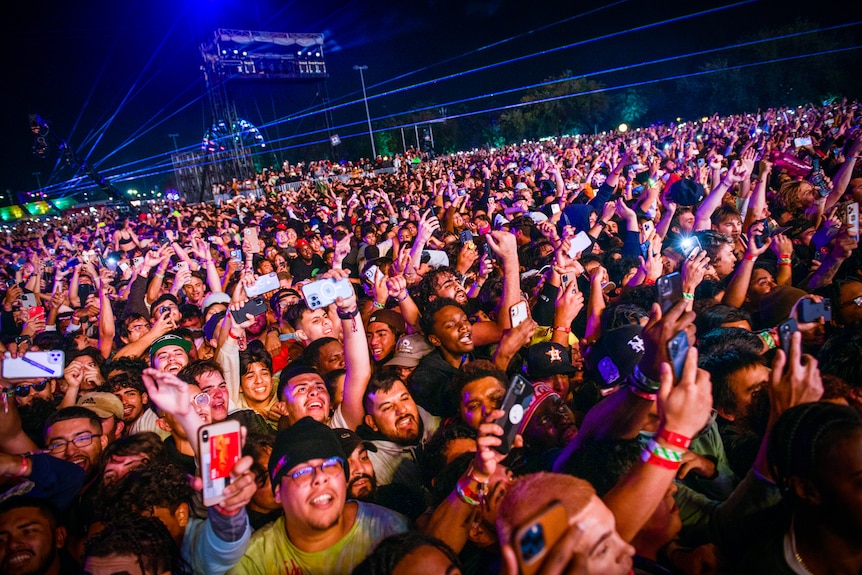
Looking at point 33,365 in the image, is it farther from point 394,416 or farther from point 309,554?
point 394,416

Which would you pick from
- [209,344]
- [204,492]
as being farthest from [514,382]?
[209,344]

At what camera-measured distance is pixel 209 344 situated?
15.7ft

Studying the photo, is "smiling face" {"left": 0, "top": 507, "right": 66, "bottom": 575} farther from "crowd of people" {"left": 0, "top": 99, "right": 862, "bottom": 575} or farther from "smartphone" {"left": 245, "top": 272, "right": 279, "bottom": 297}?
"smartphone" {"left": 245, "top": 272, "right": 279, "bottom": 297}

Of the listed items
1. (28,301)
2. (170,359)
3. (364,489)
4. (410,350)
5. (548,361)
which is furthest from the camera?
(28,301)

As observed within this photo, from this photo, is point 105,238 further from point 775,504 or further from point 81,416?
point 775,504

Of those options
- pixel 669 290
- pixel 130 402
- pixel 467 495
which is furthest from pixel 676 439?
pixel 130 402

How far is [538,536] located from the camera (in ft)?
3.40

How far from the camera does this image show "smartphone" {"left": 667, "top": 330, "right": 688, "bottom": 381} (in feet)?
5.03

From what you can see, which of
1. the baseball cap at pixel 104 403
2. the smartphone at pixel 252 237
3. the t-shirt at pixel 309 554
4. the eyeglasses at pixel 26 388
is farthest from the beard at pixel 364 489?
the smartphone at pixel 252 237

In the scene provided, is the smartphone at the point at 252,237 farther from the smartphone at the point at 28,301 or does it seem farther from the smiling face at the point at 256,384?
the smiling face at the point at 256,384

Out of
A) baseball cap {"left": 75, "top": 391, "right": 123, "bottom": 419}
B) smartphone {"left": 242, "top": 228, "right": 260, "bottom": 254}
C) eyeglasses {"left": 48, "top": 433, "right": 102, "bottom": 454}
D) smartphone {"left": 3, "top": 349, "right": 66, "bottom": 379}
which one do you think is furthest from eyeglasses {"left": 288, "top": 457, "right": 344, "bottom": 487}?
smartphone {"left": 242, "top": 228, "right": 260, "bottom": 254}

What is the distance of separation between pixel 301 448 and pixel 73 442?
5.94 feet

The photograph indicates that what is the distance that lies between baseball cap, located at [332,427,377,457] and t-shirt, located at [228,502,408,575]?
0.47 meters

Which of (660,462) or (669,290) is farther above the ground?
(669,290)
